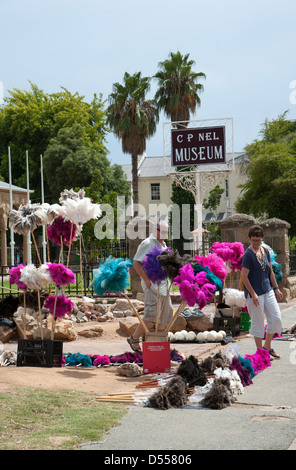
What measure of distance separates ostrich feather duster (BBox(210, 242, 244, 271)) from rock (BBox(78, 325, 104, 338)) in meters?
2.65

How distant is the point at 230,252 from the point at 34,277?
162 inches

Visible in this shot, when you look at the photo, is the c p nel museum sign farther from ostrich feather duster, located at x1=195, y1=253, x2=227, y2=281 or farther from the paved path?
the paved path

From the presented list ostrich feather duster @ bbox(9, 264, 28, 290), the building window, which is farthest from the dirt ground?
the building window

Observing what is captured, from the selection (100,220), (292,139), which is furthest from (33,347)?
(292,139)

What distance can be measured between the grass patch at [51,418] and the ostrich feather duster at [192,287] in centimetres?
167

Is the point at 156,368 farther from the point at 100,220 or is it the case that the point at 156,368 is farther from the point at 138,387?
the point at 100,220

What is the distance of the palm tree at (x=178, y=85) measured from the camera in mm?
41281

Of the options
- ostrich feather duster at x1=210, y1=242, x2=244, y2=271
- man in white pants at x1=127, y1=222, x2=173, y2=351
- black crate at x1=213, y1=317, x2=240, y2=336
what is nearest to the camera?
man in white pants at x1=127, y1=222, x2=173, y2=351

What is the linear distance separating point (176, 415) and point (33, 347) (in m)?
2.94

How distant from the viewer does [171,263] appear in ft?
24.2

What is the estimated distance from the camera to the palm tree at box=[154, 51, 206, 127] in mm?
41281

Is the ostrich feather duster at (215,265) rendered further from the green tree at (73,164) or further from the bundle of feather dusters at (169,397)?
the green tree at (73,164)

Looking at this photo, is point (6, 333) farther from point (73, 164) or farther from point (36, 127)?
point (36, 127)

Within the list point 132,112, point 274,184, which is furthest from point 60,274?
point 132,112
